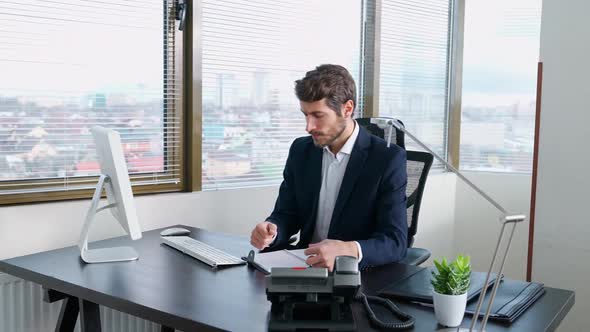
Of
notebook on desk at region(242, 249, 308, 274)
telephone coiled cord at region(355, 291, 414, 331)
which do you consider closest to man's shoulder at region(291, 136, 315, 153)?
notebook on desk at region(242, 249, 308, 274)

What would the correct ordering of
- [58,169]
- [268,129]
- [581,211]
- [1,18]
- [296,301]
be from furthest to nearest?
[268,129] < [581,211] < [58,169] < [1,18] < [296,301]

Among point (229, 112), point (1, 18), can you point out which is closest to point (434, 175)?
point (229, 112)

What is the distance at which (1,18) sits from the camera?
2328 mm

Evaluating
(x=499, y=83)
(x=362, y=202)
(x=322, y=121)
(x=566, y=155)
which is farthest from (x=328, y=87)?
(x=499, y=83)

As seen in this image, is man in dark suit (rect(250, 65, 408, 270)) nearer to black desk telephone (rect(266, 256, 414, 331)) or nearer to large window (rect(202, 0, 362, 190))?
black desk telephone (rect(266, 256, 414, 331))

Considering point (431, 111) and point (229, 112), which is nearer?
point (229, 112)

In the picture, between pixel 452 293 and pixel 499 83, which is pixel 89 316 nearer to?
pixel 452 293

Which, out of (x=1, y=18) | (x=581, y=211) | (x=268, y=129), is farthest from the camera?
(x=268, y=129)

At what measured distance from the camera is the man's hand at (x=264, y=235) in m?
2.04

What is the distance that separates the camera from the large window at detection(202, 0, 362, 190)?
3.03 m

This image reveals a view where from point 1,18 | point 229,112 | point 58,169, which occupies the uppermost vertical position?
point 1,18

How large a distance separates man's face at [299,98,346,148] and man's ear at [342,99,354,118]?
3cm

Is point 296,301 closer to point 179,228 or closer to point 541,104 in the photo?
point 179,228

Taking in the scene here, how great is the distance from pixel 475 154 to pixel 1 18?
3185mm
